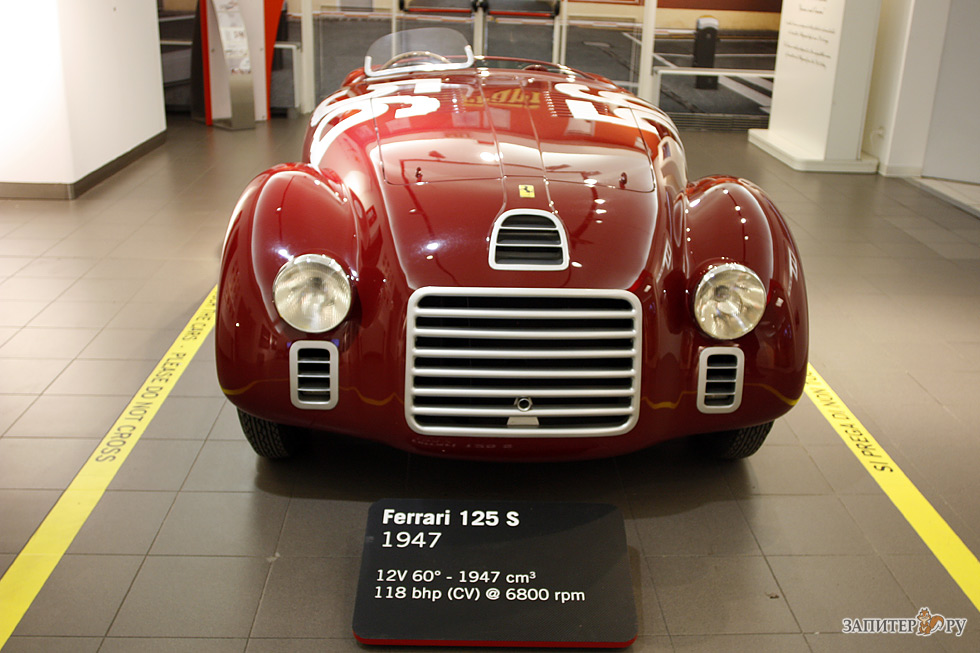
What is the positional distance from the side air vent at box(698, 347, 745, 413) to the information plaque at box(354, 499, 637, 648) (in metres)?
0.44

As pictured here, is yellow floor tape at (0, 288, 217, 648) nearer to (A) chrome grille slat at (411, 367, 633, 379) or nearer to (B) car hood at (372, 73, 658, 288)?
(A) chrome grille slat at (411, 367, 633, 379)

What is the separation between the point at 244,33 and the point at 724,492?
786cm

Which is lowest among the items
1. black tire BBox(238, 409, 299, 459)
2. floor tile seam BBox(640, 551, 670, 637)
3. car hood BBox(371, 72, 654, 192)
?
floor tile seam BBox(640, 551, 670, 637)

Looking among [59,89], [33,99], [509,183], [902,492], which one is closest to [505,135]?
[509,183]

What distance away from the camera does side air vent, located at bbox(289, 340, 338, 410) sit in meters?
2.69

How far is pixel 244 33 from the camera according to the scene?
30.3 feet

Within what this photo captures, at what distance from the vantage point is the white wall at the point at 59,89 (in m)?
6.25

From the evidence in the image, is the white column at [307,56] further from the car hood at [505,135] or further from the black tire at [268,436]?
the black tire at [268,436]

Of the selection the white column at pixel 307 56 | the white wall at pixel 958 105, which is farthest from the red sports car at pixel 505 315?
the white column at pixel 307 56

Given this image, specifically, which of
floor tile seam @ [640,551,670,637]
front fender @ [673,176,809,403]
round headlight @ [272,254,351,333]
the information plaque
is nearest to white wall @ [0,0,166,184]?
round headlight @ [272,254,351,333]

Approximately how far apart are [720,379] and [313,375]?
123 centimetres

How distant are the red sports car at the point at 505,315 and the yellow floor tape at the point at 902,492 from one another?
0.61 m

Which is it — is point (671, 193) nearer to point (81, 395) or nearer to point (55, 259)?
point (81, 395)

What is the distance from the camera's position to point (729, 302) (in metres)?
2.74
